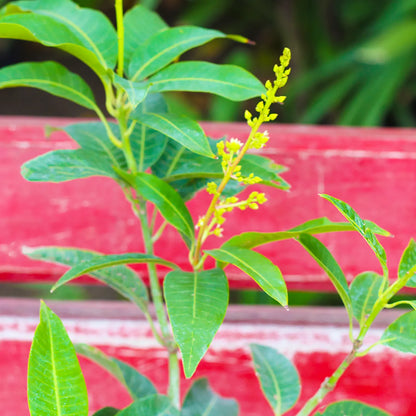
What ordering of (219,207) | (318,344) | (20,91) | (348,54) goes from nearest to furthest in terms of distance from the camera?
1. (219,207)
2. (318,344)
3. (348,54)
4. (20,91)

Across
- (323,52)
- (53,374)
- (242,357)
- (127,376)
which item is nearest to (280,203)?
(242,357)

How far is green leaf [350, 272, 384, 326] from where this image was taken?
50cm

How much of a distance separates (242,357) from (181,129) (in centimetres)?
39

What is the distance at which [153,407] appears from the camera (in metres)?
0.47

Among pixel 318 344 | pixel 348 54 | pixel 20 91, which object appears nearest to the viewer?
pixel 318 344

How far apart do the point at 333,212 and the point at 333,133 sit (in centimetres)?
11

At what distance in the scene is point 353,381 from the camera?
73 centimetres

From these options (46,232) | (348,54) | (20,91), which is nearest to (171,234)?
(46,232)

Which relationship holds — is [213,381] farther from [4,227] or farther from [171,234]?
[4,227]

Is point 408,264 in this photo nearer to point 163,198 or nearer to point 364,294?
point 364,294

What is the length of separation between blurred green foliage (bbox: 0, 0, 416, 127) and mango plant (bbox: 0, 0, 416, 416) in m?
1.17

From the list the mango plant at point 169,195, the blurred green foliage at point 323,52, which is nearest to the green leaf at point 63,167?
the mango plant at point 169,195

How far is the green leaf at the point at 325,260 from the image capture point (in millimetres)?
443

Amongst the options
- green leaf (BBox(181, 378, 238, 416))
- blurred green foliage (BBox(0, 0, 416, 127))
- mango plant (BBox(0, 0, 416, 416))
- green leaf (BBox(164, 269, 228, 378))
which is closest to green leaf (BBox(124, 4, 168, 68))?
mango plant (BBox(0, 0, 416, 416))
